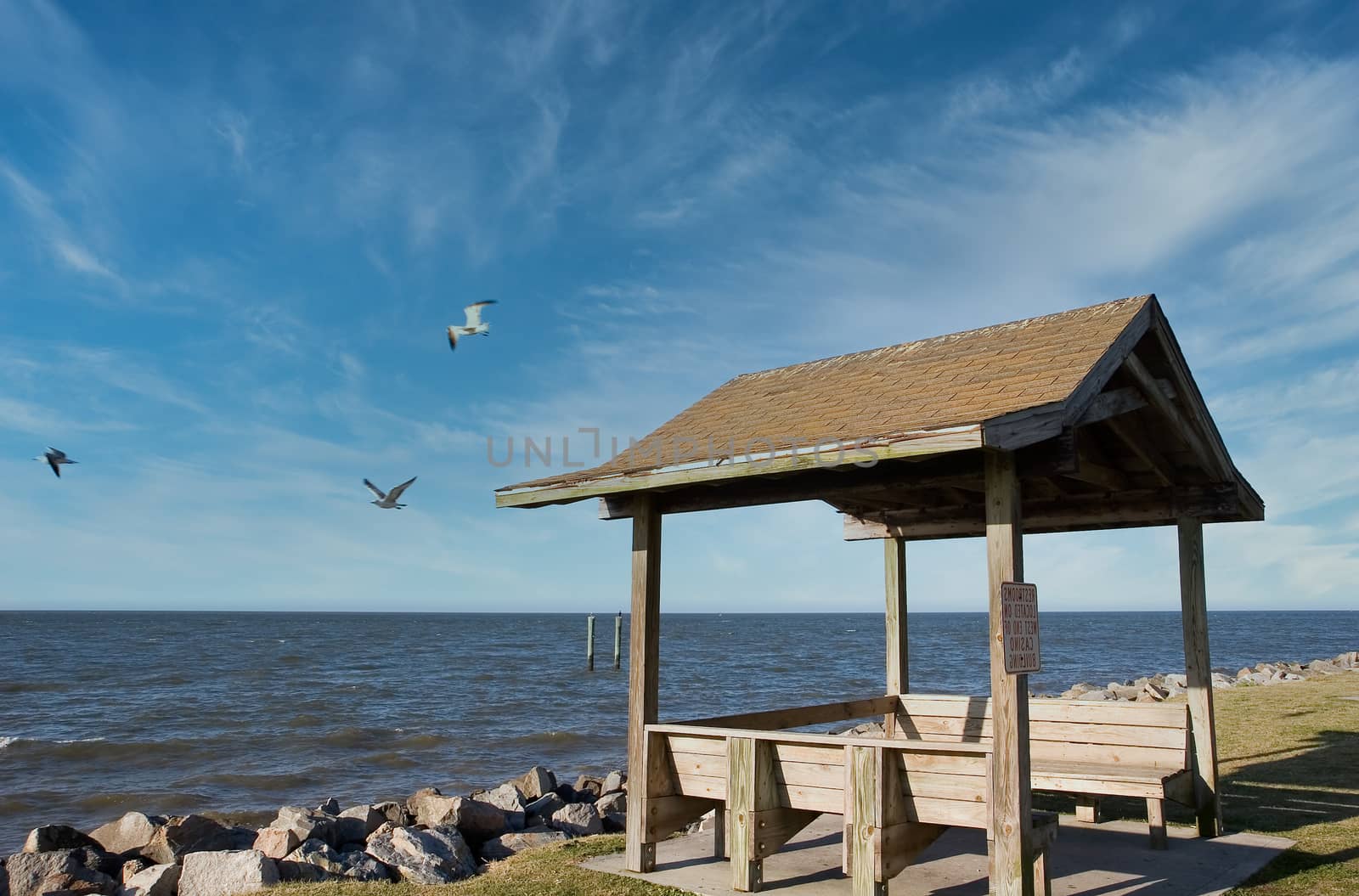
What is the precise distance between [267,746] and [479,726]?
4.39 m

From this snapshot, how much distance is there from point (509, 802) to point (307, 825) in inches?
83.0

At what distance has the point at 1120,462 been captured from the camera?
8031 millimetres

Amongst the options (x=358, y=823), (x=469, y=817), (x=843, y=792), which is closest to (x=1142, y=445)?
(x=843, y=792)

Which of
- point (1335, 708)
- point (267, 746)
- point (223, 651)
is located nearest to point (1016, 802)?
point (1335, 708)

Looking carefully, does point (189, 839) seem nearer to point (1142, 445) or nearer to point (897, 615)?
point (897, 615)

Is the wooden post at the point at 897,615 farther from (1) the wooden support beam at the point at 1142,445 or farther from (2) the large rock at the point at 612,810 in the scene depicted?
(2) the large rock at the point at 612,810

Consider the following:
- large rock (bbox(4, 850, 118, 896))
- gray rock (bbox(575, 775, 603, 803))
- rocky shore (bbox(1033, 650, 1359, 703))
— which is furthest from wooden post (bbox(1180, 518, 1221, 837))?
rocky shore (bbox(1033, 650, 1359, 703))

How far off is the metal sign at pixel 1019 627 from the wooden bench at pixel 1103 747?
1589mm

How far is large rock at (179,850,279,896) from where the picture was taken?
7.48m

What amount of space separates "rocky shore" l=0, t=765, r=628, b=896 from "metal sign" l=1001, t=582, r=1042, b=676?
5193 mm

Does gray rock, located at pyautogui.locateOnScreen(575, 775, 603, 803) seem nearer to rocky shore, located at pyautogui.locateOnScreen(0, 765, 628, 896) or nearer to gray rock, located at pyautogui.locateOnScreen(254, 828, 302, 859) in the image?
rocky shore, located at pyautogui.locateOnScreen(0, 765, 628, 896)

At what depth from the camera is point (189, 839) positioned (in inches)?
387

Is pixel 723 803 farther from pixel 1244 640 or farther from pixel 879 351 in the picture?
pixel 1244 640

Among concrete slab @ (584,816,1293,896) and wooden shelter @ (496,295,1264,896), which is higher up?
wooden shelter @ (496,295,1264,896)
